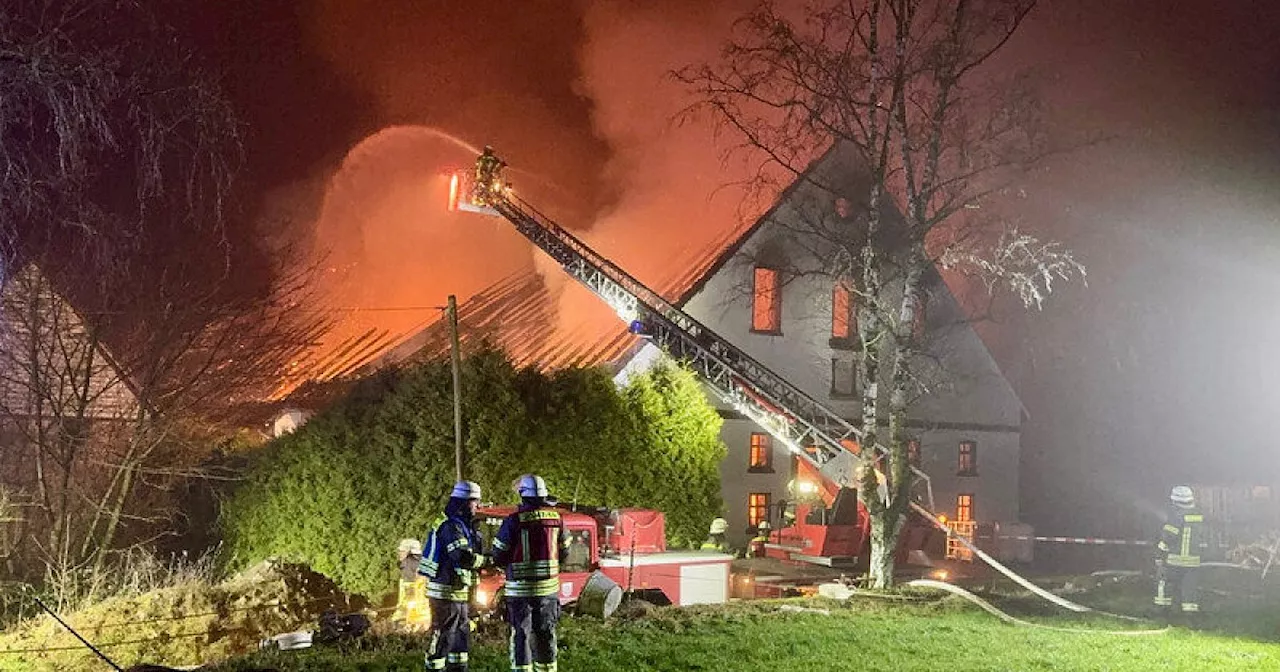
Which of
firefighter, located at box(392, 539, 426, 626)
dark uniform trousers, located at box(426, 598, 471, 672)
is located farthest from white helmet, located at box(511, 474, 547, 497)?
firefighter, located at box(392, 539, 426, 626)

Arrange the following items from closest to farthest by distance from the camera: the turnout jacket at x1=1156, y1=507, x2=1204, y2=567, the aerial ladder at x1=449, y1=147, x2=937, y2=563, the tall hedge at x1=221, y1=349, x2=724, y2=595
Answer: the turnout jacket at x1=1156, y1=507, x2=1204, y2=567, the tall hedge at x1=221, y1=349, x2=724, y2=595, the aerial ladder at x1=449, y1=147, x2=937, y2=563

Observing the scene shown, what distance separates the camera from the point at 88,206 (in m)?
7.27

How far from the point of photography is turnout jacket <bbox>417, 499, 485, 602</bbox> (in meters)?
7.68

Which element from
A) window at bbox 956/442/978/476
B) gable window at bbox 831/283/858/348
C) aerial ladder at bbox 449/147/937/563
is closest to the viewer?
aerial ladder at bbox 449/147/937/563

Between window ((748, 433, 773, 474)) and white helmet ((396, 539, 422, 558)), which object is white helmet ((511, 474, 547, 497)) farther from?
window ((748, 433, 773, 474))

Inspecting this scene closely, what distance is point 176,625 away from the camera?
12.3 m

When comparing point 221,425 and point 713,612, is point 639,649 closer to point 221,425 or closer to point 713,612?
point 713,612

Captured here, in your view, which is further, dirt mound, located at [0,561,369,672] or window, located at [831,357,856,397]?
window, located at [831,357,856,397]

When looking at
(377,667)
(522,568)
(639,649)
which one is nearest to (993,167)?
(639,649)

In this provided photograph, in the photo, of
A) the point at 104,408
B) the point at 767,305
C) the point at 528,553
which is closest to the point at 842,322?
the point at 767,305

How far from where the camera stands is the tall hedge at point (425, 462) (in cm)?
1480

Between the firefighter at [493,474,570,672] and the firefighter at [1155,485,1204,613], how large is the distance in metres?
10.1

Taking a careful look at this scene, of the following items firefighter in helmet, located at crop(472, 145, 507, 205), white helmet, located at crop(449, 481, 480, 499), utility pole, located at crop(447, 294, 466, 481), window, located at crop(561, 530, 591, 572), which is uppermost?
firefighter in helmet, located at crop(472, 145, 507, 205)

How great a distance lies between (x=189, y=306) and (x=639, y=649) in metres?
11.6
